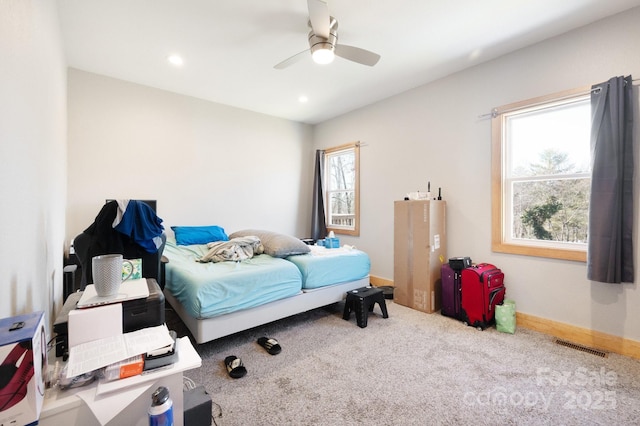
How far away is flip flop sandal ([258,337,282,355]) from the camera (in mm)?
2234

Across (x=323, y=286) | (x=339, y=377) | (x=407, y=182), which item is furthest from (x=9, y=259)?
(x=407, y=182)

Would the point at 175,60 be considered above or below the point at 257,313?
above

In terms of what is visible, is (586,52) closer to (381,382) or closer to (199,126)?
(381,382)

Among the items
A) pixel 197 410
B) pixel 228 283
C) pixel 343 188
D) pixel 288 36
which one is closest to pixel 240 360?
pixel 228 283

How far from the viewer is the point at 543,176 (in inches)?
107

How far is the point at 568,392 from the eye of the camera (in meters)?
1.78

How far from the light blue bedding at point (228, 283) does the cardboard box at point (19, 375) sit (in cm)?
135

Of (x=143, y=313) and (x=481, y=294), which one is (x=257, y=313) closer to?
(x=143, y=313)

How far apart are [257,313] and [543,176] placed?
9.79 feet

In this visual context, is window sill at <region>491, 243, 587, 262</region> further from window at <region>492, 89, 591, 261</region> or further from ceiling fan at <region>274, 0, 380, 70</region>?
ceiling fan at <region>274, 0, 380, 70</region>

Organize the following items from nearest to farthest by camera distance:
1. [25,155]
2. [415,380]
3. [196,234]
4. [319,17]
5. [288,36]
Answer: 1. [25,155]
2. [415,380]
3. [319,17]
4. [288,36]
5. [196,234]

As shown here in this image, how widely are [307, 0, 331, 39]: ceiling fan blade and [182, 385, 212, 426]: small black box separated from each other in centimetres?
236

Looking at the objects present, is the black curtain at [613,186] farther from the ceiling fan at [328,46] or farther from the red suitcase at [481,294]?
the ceiling fan at [328,46]

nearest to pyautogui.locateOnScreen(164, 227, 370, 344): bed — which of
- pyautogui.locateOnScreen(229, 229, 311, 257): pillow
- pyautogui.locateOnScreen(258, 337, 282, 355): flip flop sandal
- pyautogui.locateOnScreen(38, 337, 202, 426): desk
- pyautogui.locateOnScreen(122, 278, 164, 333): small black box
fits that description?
pyautogui.locateOnScreen(229, 229, 311, 257): pillow
